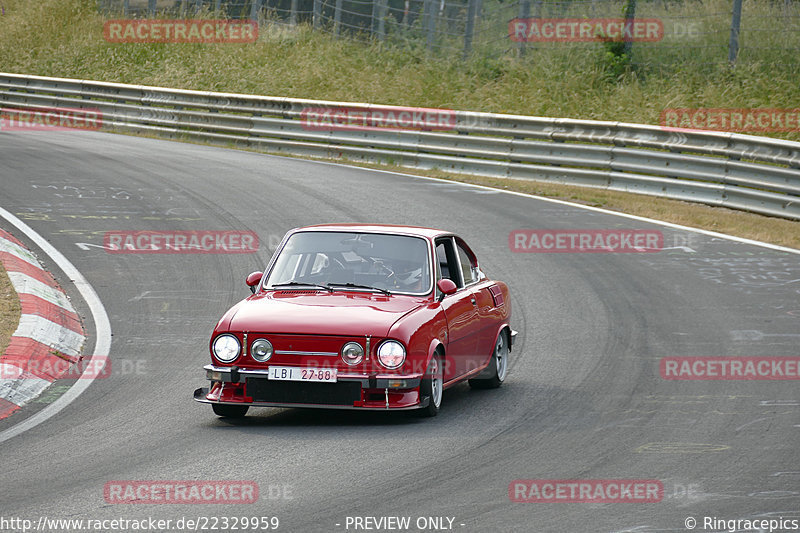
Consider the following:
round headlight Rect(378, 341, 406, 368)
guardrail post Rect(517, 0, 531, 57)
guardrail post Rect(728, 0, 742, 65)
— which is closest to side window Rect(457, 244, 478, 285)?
round headlight Rect(378, 341, 406, 368)

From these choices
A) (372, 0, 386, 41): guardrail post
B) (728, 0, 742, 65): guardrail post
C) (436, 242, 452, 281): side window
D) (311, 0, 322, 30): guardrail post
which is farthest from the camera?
(311, 0, 322, 30): guardrail post

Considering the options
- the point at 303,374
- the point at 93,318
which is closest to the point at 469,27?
the point at 93,318

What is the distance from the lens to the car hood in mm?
8031

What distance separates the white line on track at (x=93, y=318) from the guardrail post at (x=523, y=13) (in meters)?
13.9

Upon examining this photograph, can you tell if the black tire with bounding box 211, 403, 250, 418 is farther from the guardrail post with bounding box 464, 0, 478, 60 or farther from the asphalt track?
the guardrail post with bounding box 464, 0, 478, 60

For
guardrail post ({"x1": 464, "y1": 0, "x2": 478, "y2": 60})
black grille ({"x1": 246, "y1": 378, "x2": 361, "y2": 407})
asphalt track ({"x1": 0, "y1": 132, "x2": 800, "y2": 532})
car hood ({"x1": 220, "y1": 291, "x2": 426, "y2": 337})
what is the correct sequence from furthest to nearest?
guardrail post ({"x1": 464, "y1": 0, "x2": 478, "y2": 60})
car hood ({"x1": 220, "y1": 291, "x2": 426, "y2": 337})
black grille ({"x1": 246, "y1": 378, "x2": 361, "y2": 407})
asphalt track ({"x1": 0, "y1": 132, "x2": 800, "y2": 532})

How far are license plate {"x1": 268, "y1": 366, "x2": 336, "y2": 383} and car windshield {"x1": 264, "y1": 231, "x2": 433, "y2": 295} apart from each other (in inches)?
43.6

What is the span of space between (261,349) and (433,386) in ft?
4.33

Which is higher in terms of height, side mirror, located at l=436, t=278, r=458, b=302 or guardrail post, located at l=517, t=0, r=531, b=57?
guardrail post, located at l=517, t=0, r=531, b=57

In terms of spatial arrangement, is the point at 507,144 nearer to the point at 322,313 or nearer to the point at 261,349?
the point at 322,313

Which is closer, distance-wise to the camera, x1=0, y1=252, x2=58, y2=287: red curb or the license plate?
the license plate

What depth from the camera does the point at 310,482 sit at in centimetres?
651

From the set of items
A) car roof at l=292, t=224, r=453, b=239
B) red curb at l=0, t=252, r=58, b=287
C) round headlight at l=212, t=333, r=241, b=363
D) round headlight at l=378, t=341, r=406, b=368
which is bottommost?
red curb at l=0, t=252, r=58, b=287

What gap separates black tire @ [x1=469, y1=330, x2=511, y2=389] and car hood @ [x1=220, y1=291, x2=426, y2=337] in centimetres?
115
